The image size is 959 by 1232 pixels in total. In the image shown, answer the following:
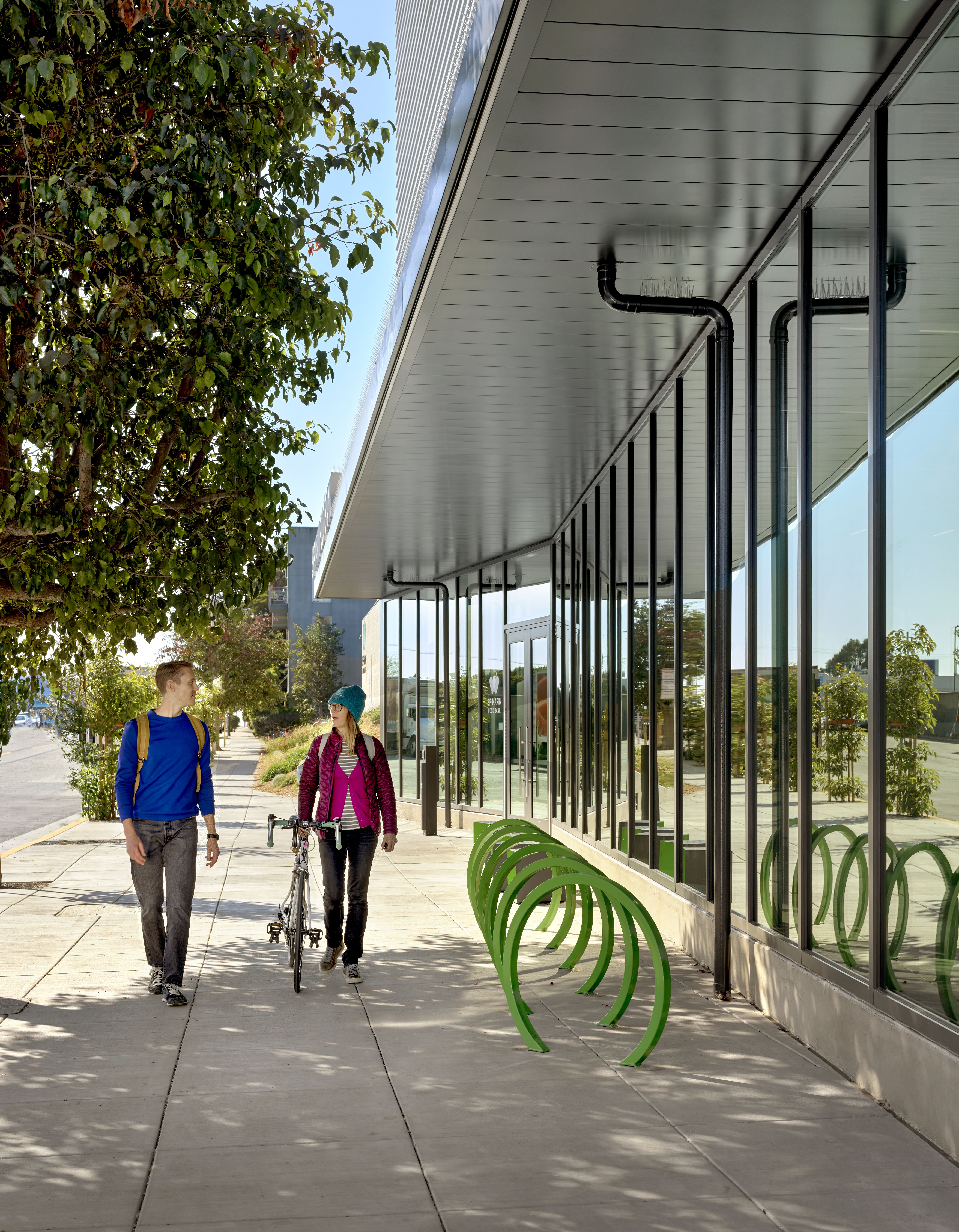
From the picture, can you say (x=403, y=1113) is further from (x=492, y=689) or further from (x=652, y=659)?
(x=492, y=689)

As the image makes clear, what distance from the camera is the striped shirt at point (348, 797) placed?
7.54 m

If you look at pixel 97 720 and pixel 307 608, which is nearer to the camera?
pixel 97 720

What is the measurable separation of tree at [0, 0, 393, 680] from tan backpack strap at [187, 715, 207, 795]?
2.79 ft

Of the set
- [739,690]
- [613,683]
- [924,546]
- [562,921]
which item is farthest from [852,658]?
[613,683]

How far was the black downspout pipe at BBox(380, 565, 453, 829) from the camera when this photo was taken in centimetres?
1980

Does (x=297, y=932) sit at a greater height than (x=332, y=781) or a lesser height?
lesser

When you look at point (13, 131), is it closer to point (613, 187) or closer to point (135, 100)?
point (135, 100)

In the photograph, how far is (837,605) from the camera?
5.87 meters

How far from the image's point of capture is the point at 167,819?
7.07 metres

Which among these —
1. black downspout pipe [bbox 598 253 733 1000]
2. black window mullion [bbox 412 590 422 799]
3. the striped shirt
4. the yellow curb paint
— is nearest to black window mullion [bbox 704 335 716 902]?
black downspout pipe [bbox 598 253 733 1000]

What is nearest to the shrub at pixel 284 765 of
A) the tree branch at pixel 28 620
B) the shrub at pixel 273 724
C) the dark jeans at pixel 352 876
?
the tree branch at pixel 28 620

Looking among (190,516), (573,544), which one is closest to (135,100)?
(190,516)

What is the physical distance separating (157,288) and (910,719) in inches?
187

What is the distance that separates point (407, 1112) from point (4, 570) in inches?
162
